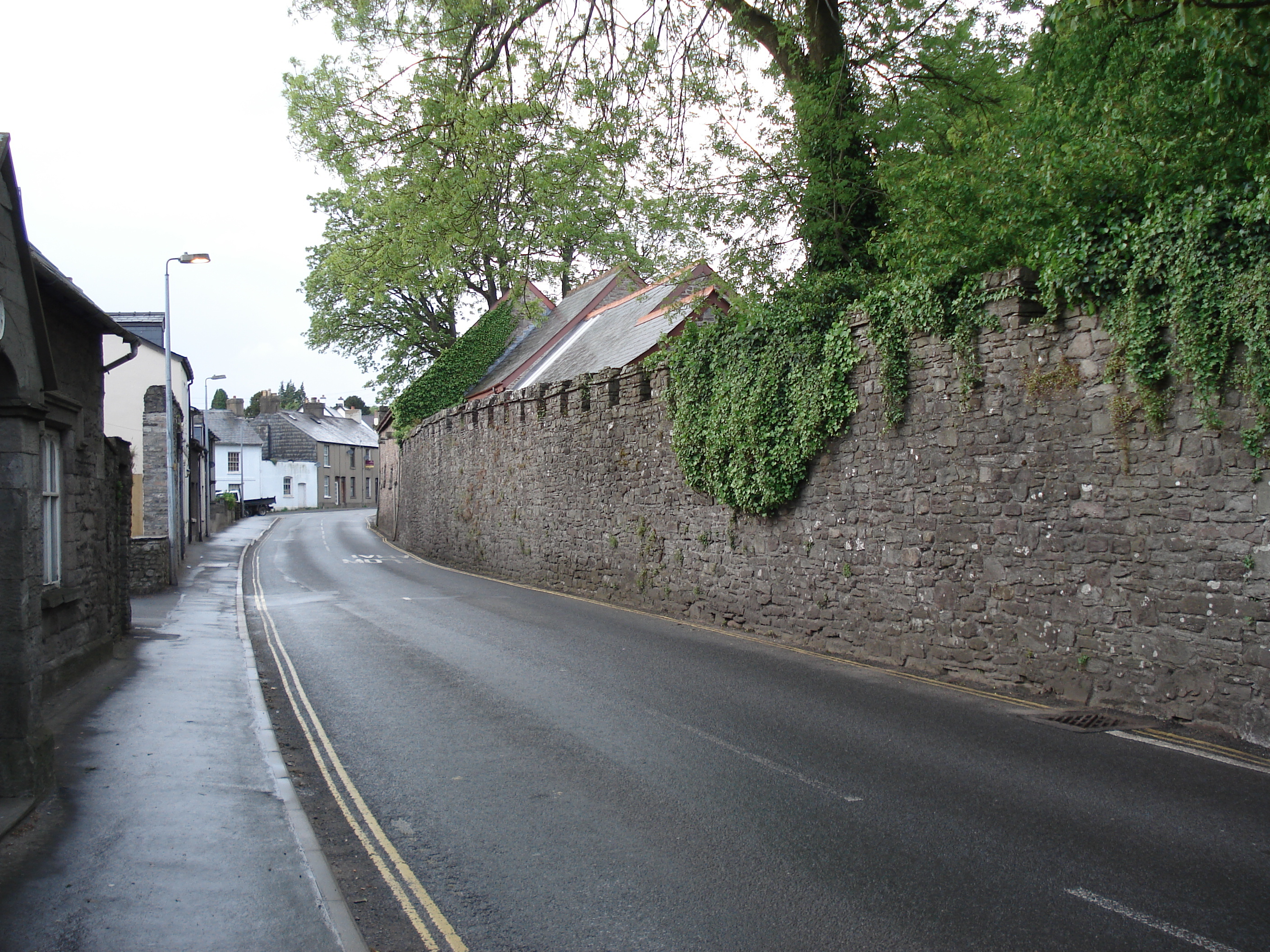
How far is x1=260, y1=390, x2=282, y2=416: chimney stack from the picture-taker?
7319cm

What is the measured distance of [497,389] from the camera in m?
31.3

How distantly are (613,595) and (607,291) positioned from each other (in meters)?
19.0

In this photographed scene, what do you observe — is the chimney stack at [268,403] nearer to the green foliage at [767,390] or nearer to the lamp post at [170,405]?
the lamp post at [170,405]

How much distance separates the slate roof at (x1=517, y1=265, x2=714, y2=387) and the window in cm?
984

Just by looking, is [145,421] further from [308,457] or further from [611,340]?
[308,457]

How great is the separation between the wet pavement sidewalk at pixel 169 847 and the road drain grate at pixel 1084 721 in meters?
6.11

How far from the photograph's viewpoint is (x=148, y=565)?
65.0 ft

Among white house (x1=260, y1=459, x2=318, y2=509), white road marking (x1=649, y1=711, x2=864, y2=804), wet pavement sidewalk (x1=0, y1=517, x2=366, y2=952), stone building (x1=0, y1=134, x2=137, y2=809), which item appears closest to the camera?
wet pavement sidewalk (x1=0, y1=517, x2=366, y2=952)

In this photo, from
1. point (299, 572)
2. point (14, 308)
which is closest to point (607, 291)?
point (299, 572)

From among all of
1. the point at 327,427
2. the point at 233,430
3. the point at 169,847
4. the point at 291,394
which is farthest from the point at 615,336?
the point at 291,394

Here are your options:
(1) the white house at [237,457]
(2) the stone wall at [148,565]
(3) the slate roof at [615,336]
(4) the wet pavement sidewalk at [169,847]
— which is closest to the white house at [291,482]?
(1) the white house at [237,457]

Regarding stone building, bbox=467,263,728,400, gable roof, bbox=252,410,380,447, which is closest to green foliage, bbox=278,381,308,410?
gable roof, bbox=252,410,380,447

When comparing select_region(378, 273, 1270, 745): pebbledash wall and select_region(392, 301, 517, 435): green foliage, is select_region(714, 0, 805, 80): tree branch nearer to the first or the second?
select_region(378, 273, 1270, 745): pebbledash wall

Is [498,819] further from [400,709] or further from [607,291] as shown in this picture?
[607,291]
